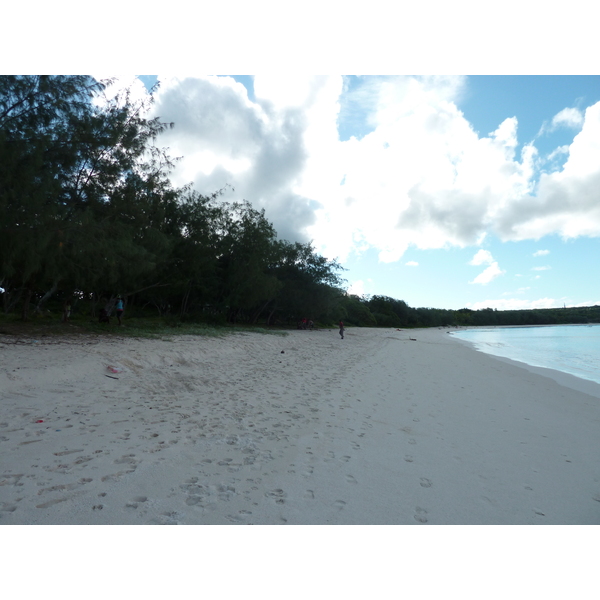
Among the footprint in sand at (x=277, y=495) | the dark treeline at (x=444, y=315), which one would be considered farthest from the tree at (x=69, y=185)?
the dark treeline at (x=444, y=315)

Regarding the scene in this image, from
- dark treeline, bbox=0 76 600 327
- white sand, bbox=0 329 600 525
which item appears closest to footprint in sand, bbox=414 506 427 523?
white sand, bbox=0 329 600 525

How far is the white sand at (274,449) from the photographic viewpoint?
10.7 ft

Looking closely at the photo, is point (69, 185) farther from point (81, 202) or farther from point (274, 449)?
point (274, 449)

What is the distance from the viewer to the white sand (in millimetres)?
3252

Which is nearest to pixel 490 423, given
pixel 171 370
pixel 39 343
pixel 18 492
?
pixel 18 492

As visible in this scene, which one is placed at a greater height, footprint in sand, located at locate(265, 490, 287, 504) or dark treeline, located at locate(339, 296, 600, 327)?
dark treeline, located at locate(339, 296, 600, 327)

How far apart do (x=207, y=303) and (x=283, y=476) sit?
23.5 meters

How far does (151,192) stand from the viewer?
51.0ft

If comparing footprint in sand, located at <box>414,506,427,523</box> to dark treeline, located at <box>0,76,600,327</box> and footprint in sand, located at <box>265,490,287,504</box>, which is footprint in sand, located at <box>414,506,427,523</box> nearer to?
footprint in sand, located at <box>265,490,287,504</box>

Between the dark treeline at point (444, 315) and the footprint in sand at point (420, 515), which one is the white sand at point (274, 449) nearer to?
the footprint in sand at point (420, 515)

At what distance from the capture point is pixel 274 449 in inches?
182

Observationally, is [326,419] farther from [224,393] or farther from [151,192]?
[151,192]

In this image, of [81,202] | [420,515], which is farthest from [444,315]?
[420,515]

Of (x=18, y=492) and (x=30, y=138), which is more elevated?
(x=30, y=138)
